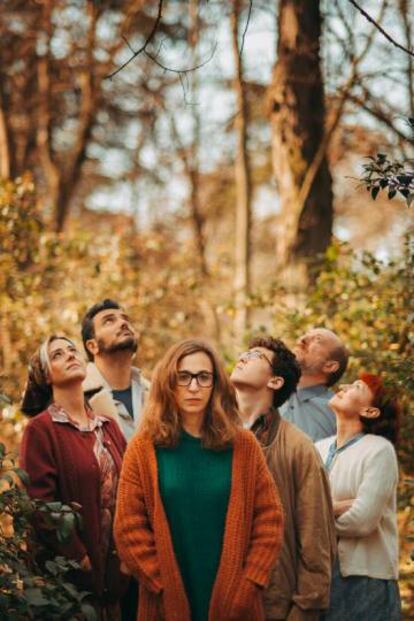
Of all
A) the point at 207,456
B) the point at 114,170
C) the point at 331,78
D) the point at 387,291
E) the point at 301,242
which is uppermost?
the point at 114,170

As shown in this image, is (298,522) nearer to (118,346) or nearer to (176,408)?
(176,408)

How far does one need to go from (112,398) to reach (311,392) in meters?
1.14

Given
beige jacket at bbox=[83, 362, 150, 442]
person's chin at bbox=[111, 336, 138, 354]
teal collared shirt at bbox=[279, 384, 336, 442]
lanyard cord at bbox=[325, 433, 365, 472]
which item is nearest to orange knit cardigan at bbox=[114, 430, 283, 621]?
lanyard cord at bbox=[325, 433, 365, 472]

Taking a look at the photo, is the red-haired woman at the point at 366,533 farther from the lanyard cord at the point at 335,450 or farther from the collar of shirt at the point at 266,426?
the collar of shirt at the point at 266,426

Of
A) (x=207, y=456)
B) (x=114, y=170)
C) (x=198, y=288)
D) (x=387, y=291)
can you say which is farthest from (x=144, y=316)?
(x=114, y=170)

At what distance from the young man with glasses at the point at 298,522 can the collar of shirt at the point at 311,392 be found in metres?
1.09

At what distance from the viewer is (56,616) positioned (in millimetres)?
4477

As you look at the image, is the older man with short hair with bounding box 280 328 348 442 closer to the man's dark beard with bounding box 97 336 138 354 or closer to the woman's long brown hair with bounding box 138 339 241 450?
the man's dark beard with bounding box 97 336 138 354

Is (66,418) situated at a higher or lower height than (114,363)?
lower

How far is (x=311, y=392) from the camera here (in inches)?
257

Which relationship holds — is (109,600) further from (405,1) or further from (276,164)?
(405,1)

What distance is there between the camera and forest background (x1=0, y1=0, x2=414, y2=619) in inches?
337

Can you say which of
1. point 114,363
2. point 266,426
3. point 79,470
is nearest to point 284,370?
point 266,426

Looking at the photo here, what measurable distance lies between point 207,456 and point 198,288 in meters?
7.95
